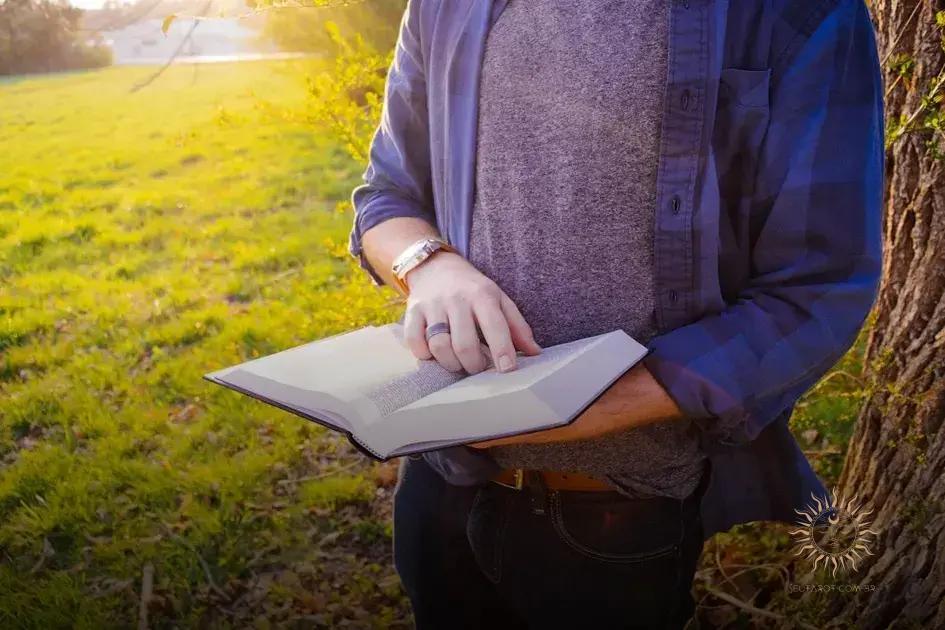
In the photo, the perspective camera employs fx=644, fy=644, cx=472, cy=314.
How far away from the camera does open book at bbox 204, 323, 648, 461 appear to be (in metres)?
0.70

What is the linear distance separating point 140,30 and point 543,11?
5.46ft

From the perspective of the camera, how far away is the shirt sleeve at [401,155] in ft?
3.93

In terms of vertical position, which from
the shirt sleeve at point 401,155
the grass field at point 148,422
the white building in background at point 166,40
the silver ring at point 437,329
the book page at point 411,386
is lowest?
the grass field at point 148,422

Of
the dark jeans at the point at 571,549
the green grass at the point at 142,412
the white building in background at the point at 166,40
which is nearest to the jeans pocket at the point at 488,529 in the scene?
the dark jeans at the point at 571,549

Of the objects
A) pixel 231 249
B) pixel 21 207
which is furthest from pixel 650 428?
pixel 231 249

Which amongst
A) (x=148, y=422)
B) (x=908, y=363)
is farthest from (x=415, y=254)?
(x=148, y=422)

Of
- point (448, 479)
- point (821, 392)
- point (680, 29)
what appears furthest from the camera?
point (821, 392)

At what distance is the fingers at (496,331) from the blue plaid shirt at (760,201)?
0.20 metres

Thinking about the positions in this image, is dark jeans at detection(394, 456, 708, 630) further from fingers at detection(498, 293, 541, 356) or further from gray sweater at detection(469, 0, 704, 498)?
fingers at detection(498, 293, 541, 356)

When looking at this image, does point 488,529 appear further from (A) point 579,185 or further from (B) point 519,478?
(A) point 579,185

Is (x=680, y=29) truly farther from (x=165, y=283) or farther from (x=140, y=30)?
(x=165, y=283)

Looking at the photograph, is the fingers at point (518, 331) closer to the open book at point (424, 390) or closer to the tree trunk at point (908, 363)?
the open book at point (424, 390)

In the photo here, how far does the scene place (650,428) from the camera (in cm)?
101

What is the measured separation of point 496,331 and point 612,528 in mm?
413
